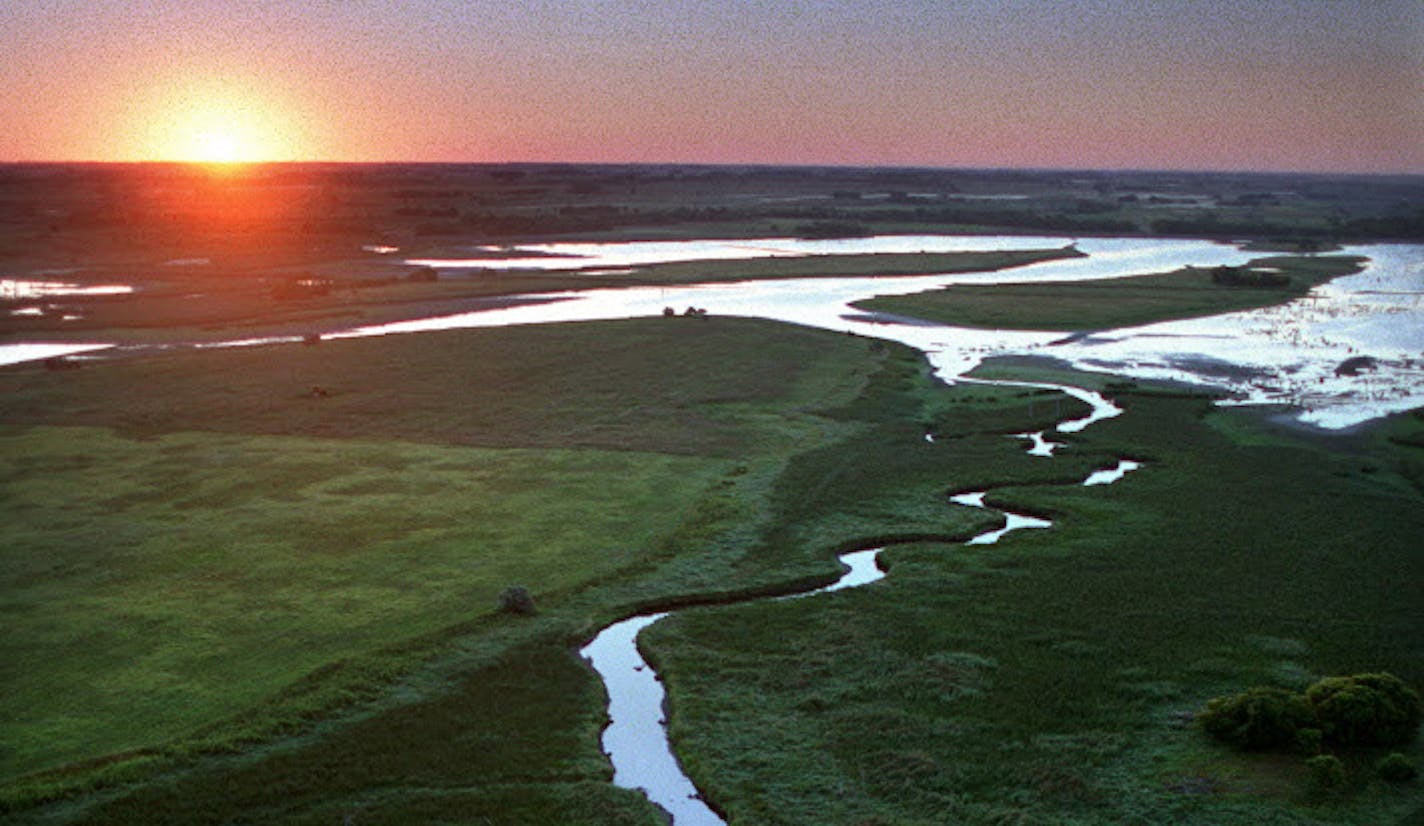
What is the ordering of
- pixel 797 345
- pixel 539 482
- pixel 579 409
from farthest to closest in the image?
pixel 797 345, pixel 579 409, pixel 539 482

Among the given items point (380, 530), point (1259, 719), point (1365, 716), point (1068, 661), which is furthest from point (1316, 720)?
point (380, 530)

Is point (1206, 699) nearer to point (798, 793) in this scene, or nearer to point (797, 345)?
point (798, 793)

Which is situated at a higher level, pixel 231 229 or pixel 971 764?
pixel 231 229

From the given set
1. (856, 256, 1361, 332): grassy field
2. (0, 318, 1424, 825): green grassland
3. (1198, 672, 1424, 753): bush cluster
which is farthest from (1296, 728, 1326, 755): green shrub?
(856, 256, 1361, 332): grassy field

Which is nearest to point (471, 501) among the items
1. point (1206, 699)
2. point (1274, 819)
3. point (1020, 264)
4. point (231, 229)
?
point (1206, 699)

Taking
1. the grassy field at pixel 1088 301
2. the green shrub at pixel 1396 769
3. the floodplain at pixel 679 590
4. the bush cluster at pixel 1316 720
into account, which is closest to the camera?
the green shrub at pixel 1396 769

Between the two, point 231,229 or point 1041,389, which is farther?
point 231,229

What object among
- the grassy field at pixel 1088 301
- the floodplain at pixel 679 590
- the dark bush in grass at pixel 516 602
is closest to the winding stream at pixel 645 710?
the floodplain at pixel 679 590

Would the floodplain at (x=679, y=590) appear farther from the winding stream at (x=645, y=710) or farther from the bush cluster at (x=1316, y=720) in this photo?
the bush cluster at (x=1316, y=720)
